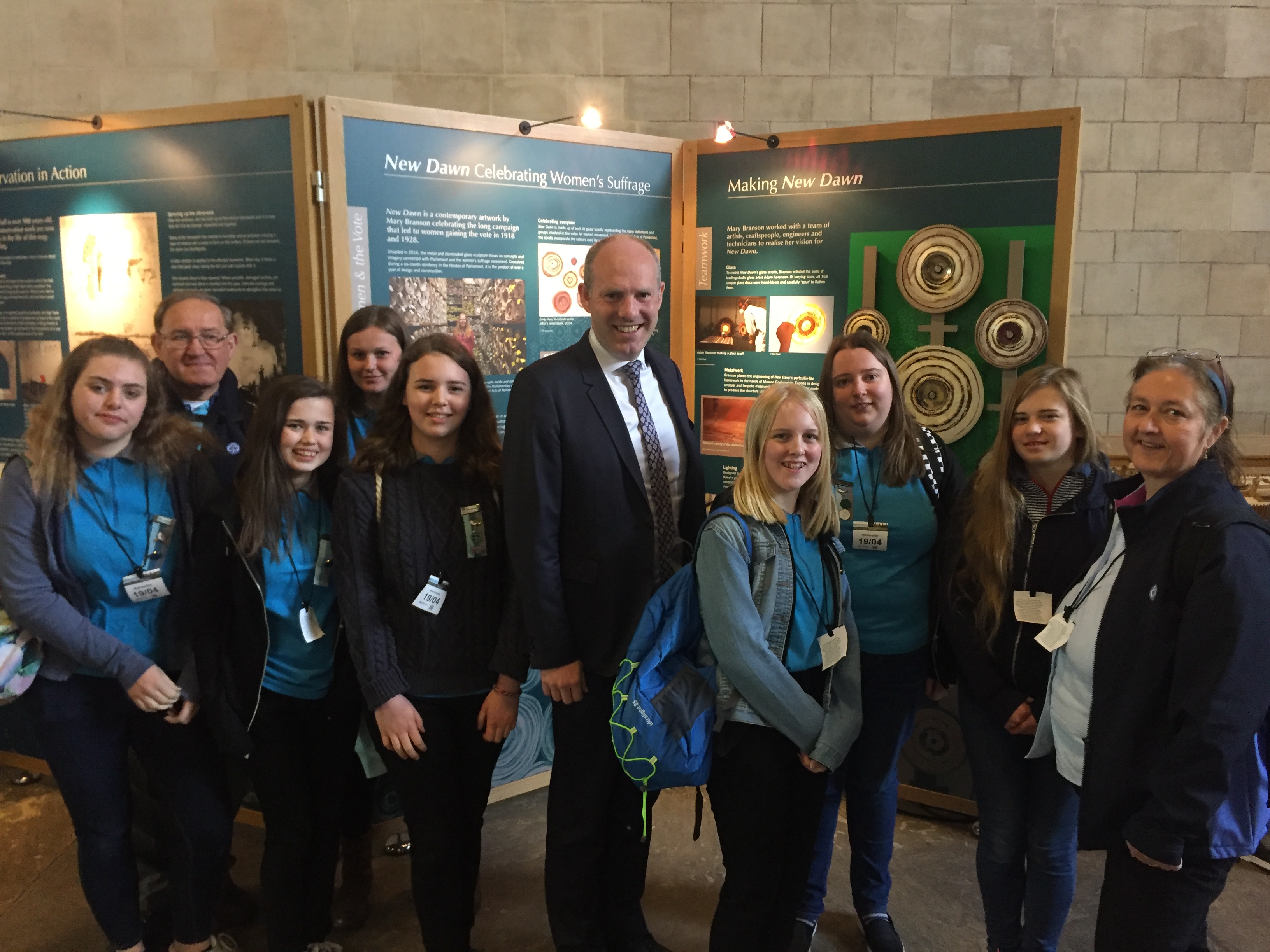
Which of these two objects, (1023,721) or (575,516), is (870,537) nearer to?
(1023,721)

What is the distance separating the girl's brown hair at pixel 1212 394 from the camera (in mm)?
1838

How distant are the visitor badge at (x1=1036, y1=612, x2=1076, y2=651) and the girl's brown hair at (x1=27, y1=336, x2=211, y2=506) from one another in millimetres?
2226

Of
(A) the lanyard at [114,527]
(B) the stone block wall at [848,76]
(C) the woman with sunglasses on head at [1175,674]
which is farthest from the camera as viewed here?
(B) the stone block wall at [848,76]

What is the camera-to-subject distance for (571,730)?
2.41 m

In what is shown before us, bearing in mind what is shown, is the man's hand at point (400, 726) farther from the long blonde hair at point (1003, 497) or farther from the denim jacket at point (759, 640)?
the long blonde hair at point (1003, 497)

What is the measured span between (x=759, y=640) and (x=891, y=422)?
0.82 m

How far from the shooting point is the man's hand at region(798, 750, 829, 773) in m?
2.13

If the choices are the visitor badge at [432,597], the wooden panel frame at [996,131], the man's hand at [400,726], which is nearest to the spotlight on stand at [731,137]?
the wooden panel frame at [996,131]

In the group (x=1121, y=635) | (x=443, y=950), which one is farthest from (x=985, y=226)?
(x=443, y=950)

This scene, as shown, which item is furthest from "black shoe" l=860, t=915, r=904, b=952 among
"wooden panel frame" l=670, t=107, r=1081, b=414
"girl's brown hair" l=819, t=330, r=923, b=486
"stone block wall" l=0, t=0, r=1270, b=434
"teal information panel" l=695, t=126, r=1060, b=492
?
"stone block wall" l=0, t=0, r=1270, b=434

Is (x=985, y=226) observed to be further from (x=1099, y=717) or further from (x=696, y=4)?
(x=696, y=4)

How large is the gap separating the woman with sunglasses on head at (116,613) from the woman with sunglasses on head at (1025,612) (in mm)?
2039

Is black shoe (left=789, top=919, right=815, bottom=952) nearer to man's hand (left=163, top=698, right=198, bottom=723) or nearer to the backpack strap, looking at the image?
the backpack strap

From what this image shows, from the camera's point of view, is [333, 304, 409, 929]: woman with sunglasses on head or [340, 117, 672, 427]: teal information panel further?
[340, 117, 672, 427]: teal information panel
